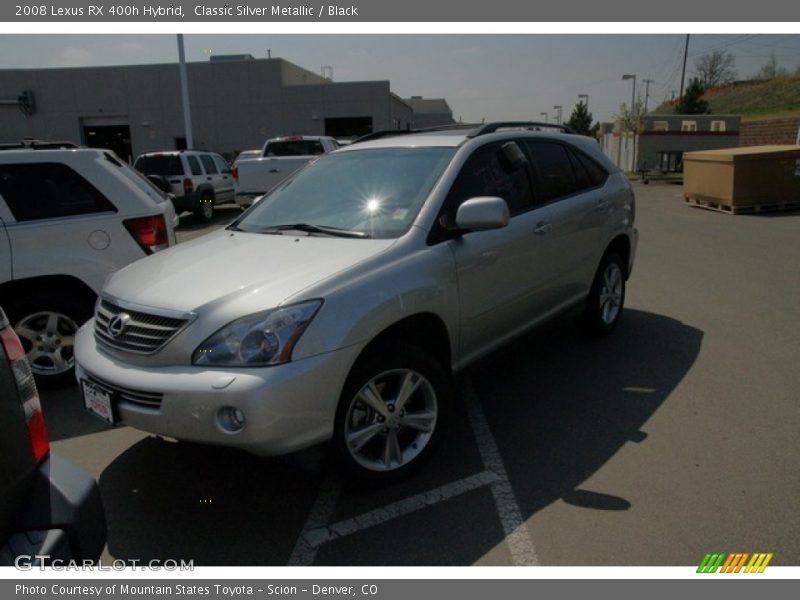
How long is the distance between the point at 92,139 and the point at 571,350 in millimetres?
43859

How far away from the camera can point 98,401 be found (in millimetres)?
3039

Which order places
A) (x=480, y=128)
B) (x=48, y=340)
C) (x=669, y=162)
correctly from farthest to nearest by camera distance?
(x=669, y=162), (x=48, y=340), (x=480, y=128)

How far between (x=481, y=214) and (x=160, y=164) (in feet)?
45.5

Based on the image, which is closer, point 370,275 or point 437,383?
point 370,275

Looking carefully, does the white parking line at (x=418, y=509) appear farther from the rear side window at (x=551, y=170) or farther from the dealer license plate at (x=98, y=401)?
the rear side window at (x=551, y=170)

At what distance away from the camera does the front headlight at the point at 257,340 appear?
2.67 meters

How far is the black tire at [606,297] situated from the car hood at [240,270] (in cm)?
265

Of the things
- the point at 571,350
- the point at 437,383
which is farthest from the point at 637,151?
the point at 437,383

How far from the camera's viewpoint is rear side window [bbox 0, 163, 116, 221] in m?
4.49

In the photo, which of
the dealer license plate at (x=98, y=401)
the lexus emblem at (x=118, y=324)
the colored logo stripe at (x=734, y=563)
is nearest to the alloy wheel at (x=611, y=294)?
the colored logo stripe at (x=734, y=563)

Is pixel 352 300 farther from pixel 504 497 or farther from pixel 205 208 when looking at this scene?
pixel 205 208

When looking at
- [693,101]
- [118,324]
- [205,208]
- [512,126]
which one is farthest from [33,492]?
[693,101]

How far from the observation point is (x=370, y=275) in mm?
3029
